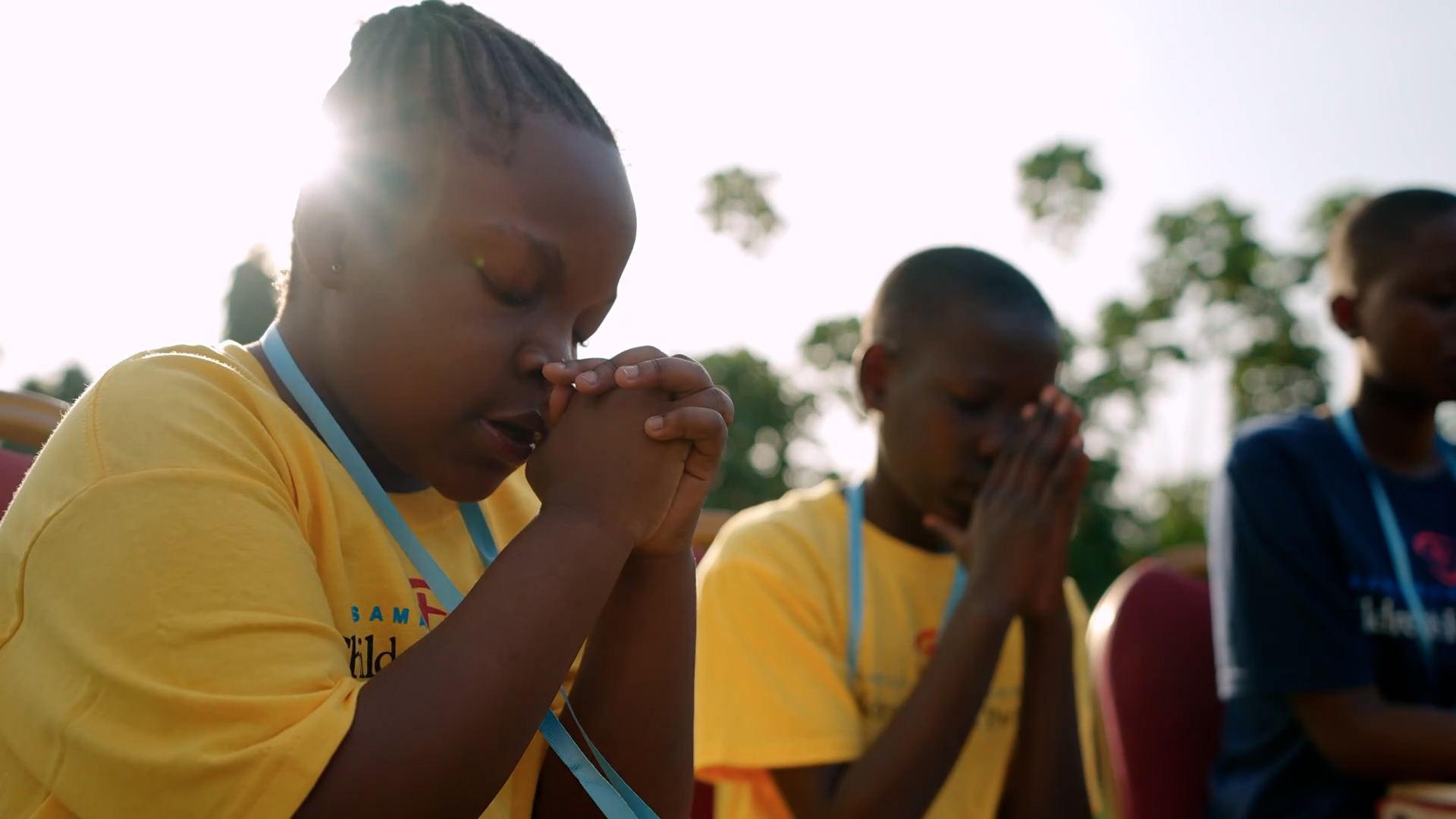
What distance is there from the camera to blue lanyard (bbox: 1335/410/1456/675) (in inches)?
99.2

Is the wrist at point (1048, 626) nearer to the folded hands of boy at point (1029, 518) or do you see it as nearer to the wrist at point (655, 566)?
the folded hands of boy at point (1029, 518)

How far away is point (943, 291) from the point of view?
8.16 ft

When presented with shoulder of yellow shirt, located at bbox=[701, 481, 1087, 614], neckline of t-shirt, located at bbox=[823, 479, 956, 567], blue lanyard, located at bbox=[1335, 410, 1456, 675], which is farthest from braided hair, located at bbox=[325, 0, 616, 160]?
blue lanyard, located at bbox=[1335, 410, 1456, 675]

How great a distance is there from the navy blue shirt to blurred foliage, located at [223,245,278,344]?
6.73ft

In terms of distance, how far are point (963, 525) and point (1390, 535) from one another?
997mm

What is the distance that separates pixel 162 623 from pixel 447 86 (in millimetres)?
654

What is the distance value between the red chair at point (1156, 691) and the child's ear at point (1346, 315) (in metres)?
0.73

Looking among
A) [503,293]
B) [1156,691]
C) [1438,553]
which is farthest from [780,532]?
[1438,553]

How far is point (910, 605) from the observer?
240cm

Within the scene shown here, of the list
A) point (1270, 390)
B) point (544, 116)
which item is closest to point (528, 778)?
point (544, 116)

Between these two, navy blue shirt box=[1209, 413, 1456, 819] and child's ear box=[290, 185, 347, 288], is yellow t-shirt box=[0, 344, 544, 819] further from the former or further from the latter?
navy blue shirt box=[1209, 413, 1456, 819]

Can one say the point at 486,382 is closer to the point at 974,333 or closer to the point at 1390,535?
the point at 974,333

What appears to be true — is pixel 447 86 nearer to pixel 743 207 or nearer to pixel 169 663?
pixel 169 663

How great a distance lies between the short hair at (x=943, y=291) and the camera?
2.45m
